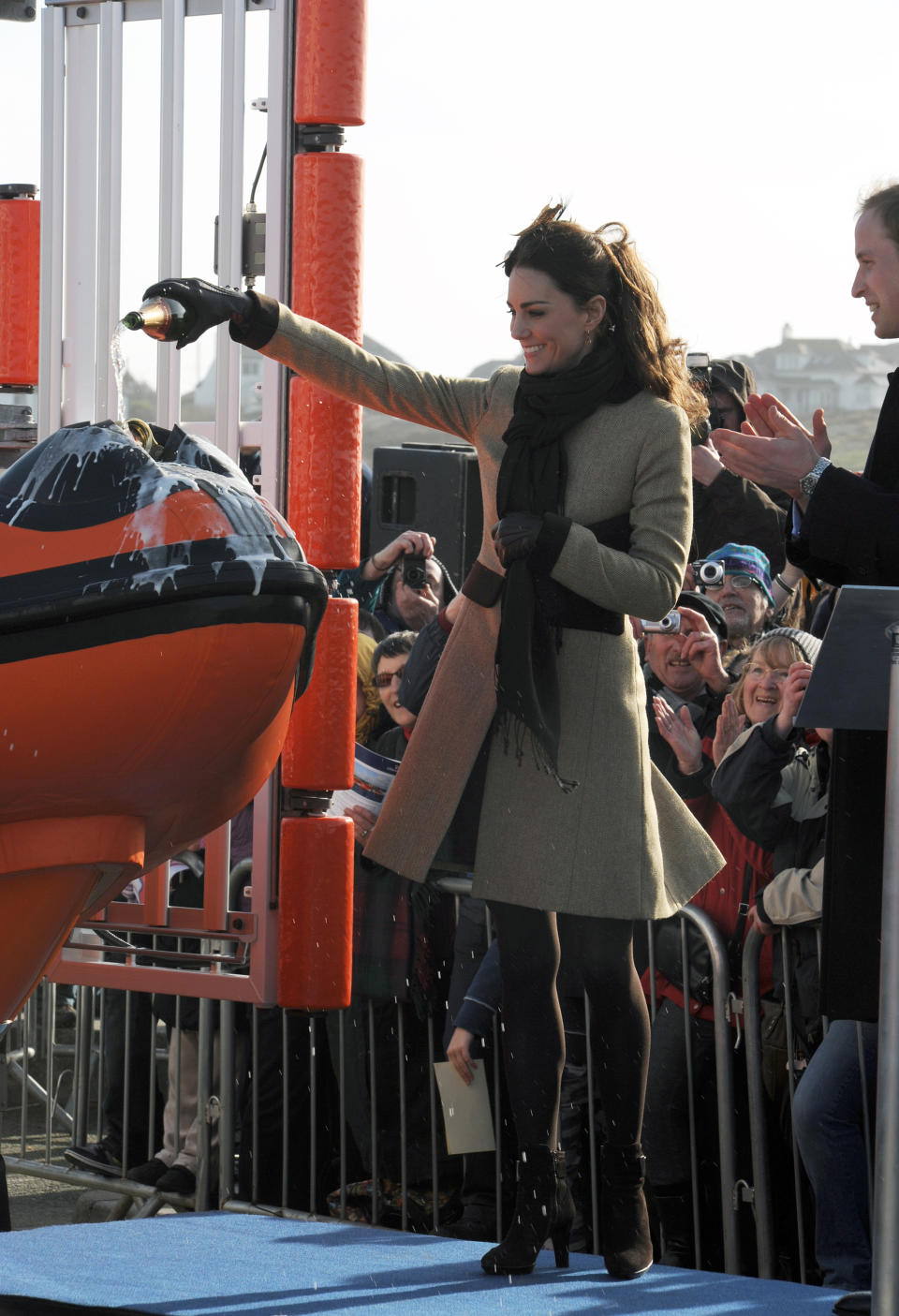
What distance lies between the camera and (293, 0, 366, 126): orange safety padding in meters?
3.16

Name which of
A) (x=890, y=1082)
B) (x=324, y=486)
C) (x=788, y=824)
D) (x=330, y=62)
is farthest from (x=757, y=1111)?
(x=330, y=62)

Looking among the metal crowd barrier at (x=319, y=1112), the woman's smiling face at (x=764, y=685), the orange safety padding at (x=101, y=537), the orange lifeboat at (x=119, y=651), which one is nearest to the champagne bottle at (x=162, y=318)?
the orange lifeboat at (x=119, y=651)

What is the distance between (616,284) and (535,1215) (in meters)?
1.55

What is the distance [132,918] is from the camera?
11.1ft

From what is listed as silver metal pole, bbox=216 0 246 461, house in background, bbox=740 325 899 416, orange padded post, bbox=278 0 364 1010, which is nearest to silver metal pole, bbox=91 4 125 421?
silver metal pole, bbox=216 0 246 461

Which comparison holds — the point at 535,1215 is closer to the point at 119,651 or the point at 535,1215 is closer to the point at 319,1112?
the point at 119,651

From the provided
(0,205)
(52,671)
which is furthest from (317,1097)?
(52,671)

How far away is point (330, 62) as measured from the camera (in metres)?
3.18

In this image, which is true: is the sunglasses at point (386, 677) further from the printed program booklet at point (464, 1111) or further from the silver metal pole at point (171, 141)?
the silver metal pole at point (171, 141)

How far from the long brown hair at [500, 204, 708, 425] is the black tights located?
0.91 metres

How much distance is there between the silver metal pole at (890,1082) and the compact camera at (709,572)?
229cm

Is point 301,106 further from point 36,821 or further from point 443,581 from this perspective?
point 443,581

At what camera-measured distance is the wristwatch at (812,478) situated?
7.99ft

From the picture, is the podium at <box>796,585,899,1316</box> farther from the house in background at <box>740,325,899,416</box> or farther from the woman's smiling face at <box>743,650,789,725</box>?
the house in background at <box>740,325,899,416</box>
